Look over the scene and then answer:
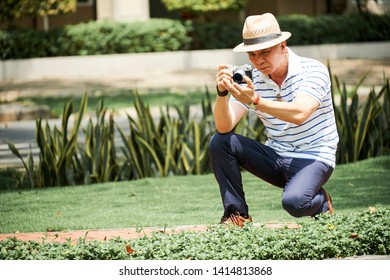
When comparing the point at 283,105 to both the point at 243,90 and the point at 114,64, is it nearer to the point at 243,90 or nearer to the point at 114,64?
the point at 243,90

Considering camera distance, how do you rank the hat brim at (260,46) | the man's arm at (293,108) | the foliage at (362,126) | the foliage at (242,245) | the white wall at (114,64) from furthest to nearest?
the white wall at (114,64) → the foliage at (362,126) → the hat brim at (260,46) → the man's arm at (293,108) → the foliage at (242,245)

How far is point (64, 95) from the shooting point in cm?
1853

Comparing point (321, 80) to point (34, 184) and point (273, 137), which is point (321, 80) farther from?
point (34, 184)

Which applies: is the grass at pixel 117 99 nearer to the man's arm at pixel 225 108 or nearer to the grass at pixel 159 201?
the grass at pixel 159 201

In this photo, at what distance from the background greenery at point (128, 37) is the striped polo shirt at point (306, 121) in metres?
15.4

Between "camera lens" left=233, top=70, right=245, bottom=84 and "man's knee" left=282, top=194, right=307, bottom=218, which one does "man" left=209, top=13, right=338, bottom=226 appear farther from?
"camera lens" left=233, top=70, right=245, bottom=84

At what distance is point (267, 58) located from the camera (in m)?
5.91

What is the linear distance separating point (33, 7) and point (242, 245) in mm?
16724

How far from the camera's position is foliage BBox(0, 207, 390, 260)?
5410mm

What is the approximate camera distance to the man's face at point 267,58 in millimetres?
5879

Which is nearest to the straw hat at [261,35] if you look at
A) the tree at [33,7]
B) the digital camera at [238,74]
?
the digital camera at [238,74]

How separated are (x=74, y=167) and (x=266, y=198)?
2024mm

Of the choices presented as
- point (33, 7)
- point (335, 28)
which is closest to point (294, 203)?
point (33, 7)
